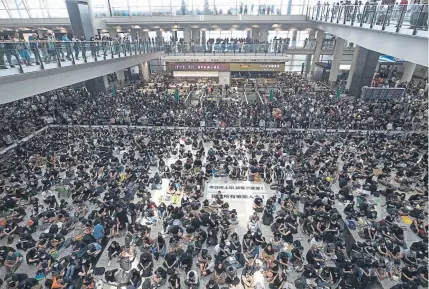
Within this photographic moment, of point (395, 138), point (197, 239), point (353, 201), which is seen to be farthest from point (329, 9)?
point (197, 239)

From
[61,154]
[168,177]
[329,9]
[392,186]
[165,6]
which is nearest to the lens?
[392,186]

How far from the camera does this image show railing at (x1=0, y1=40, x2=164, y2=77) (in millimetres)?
9398

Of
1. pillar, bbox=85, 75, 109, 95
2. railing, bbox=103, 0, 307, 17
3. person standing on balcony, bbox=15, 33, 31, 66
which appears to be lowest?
pillar, bbox=85, 75, 109, 95

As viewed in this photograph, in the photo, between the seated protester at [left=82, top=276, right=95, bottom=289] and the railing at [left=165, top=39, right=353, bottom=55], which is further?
the railing at [left=165, top=39, right=353, bottom=55]

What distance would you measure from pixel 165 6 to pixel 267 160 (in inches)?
943

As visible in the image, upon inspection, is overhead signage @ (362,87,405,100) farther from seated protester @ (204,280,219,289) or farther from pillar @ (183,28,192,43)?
pillar @ (183,28,192,43)

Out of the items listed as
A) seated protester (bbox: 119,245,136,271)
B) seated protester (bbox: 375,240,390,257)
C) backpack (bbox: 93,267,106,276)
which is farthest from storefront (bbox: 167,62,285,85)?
backpack (bbox: 93,267,106,276)

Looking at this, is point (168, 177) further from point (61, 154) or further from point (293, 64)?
point (293, 64)

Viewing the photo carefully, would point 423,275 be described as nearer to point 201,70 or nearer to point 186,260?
point 186,260

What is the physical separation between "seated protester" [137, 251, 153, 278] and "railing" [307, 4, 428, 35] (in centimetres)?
1248

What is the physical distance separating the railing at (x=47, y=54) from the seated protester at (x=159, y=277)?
8.88 metres

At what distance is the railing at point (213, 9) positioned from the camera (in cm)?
2786

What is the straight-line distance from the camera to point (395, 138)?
15961 millimetres

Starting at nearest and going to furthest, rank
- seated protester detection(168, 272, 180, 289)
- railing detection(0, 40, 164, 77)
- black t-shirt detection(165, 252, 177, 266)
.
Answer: seated protester detection(168, 272, 180, 289)
black t-shirt detection(165, 252, 177, 266)
railing detection(0, 40, 164, 77)
